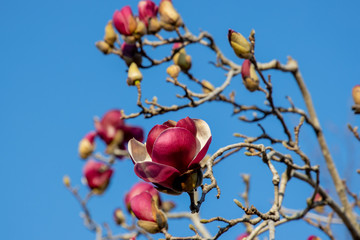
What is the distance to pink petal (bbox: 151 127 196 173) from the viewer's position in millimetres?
831

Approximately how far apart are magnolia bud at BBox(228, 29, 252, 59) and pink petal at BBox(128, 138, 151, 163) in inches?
19.4

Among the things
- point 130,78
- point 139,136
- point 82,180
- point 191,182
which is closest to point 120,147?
point 139,136

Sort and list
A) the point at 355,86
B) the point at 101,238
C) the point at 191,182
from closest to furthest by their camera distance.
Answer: the point at 191,182 → the point at 355,86 → the point at 101,238

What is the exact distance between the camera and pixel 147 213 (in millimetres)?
1130

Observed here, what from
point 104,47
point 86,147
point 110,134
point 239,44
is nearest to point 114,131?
point 110,134

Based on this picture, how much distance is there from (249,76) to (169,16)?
0.46 m

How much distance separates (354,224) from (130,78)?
0.87m

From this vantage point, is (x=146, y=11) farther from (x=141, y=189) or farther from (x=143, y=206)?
(x=143, y=206)

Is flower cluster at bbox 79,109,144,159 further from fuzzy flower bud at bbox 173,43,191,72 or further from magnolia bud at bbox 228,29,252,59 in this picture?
magnolia bud at bbox 228,29,252,59

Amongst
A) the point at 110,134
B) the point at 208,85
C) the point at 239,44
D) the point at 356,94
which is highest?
the point at 110,134

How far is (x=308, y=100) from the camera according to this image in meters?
1.97

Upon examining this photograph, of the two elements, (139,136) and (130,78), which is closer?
(130,78)

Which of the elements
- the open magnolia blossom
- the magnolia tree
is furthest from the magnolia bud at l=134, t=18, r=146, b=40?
the open magnolia blossom

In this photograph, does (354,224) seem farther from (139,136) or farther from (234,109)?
(139,136)
